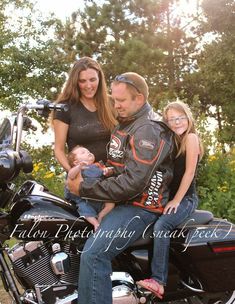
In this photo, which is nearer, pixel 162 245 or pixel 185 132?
pixel 162 245

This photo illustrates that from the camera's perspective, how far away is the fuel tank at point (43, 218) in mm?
3150

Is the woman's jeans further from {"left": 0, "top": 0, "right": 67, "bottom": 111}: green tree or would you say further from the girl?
{"left": 0, "top": 0, "right": 67, "bottom": 111}: green tree

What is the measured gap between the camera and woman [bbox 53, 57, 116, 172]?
3961mm

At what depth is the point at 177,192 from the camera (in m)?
3.40

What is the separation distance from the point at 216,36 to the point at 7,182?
21.2m

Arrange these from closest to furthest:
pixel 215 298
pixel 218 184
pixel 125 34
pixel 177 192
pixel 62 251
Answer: pixel 62 251, pixel 177 192, pixel 215 298, pixel 218 184, pixel 125 34

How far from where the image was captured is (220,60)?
21562 mm

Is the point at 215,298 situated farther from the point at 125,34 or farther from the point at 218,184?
the point at 125,34

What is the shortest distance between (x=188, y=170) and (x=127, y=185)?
1.76 feet

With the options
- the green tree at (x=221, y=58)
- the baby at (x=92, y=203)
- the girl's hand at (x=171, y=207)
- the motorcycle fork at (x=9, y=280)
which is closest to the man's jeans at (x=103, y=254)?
the baby at (x=92, y=203)

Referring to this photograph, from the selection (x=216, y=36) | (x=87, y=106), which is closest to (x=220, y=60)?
(x=216, y=36)

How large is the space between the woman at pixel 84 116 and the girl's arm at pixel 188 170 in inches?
29.0

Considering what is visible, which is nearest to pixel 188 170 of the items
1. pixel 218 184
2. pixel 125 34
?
pixel 218 184

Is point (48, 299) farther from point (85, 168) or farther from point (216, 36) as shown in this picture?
point (216, 36)
